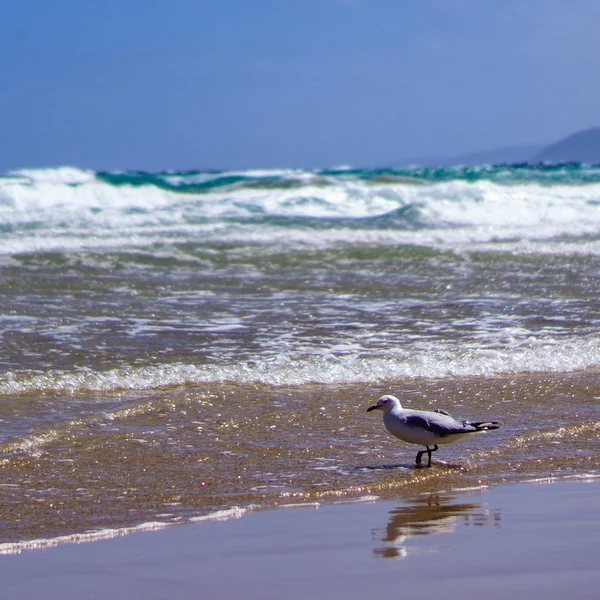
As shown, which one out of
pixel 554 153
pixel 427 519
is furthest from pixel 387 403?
pixel 554 153

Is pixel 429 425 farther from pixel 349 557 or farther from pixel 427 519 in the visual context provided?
pixel 349 557

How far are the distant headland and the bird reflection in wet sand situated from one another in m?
77.2

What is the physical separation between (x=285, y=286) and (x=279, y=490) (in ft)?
20.9

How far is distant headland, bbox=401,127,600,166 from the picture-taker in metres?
90.9

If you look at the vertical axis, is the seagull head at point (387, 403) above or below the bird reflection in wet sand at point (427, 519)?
above

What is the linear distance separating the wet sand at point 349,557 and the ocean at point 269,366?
230 millimetres

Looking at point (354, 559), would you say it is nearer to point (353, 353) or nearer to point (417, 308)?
point (353, 353)

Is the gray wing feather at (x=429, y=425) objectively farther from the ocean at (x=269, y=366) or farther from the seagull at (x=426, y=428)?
the ocean at (x=269, y=366)

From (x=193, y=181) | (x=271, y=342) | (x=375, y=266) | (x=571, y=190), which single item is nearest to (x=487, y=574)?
(x=271, y=342)

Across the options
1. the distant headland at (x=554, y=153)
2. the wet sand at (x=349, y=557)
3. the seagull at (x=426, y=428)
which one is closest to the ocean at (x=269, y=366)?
the seagull at (x=426, y=428)

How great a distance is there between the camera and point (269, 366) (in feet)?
23.3

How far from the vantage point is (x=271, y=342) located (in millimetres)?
7863

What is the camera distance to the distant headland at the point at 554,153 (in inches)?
3580

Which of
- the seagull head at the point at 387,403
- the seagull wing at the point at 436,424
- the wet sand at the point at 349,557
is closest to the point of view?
the wet sand at the point at 349,557
